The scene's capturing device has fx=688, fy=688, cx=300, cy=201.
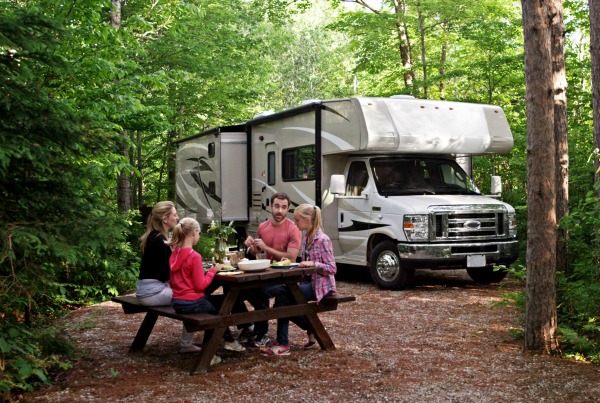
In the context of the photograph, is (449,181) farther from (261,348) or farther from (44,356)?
(44,356)

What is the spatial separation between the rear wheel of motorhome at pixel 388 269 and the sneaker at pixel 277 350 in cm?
432

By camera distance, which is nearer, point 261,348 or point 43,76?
point 261,348

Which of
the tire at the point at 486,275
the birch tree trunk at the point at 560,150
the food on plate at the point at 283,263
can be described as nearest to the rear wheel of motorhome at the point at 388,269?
the tire at the point at 486,275

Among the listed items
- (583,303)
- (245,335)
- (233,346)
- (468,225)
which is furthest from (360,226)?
(233,346)

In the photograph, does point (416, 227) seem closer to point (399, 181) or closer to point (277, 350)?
point (399, 181)

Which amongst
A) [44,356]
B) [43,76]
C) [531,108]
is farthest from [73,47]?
[531,108]

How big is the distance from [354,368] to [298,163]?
6.78 meters

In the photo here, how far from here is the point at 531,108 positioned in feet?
20.8

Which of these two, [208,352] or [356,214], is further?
[356,214]

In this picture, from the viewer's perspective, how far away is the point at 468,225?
1045 centimetres

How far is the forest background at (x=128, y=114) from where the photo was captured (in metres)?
4.83

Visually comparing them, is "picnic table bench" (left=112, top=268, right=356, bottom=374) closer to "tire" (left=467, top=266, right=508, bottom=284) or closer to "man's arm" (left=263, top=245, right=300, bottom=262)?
"man's arm" (left=263, top=245, right=300, bottom=262)

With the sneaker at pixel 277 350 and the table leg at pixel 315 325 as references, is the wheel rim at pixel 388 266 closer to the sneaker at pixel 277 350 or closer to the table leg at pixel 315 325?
the table leg at pixel 315 325

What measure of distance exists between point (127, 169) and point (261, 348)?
3.75 meters
